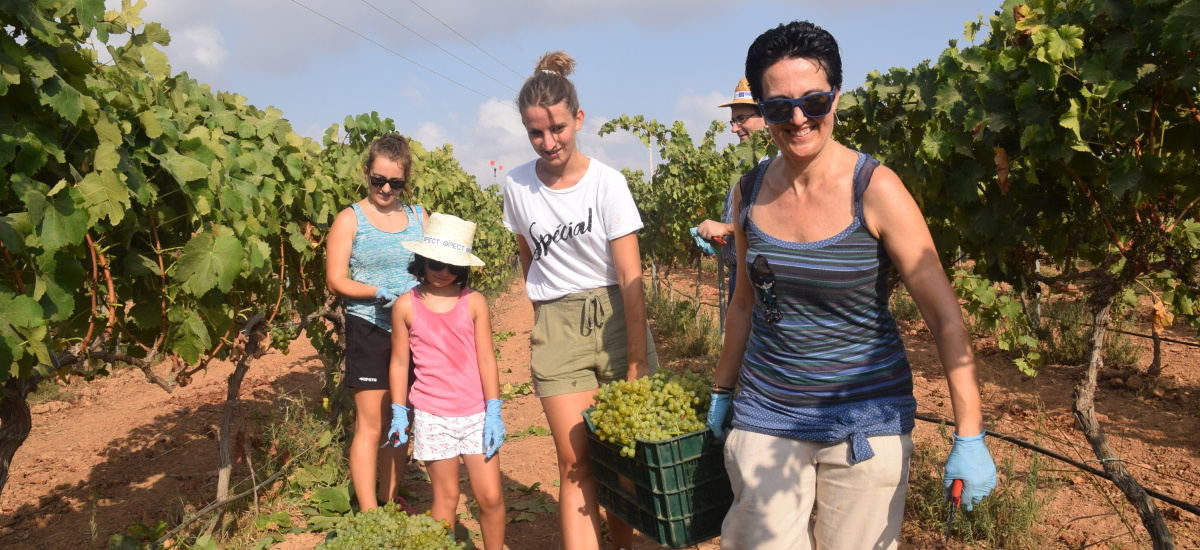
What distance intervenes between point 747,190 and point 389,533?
5.40 ft

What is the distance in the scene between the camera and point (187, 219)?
2938 mm

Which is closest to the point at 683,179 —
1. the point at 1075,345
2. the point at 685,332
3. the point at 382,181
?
the point at 685,332

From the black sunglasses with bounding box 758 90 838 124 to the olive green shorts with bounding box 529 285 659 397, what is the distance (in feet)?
3.68

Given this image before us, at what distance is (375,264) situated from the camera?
372 centimetres

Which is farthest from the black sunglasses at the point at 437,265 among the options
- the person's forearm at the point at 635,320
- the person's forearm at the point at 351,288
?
the person's forearm at the point at 635,320

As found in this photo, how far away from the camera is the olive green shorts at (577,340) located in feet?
9.21

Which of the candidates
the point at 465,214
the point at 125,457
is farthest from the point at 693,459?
the point at 465,214

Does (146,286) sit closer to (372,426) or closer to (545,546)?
(372,426)

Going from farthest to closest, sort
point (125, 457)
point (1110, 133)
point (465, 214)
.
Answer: point (465, 214) → point (125, 457) → point (1110, 133)

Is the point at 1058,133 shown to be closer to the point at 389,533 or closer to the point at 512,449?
the point at 389,533

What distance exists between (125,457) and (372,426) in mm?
3001

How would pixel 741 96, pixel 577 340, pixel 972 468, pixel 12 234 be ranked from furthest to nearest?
pixel 741 96, pixel 577 340, pixel 12 234, pixel 972 468

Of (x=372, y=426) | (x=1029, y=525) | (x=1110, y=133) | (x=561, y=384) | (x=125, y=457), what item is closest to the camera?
(x=1110, y=133)

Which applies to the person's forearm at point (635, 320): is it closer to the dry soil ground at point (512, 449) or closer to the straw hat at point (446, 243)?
the straw hat at point (446, 243)
